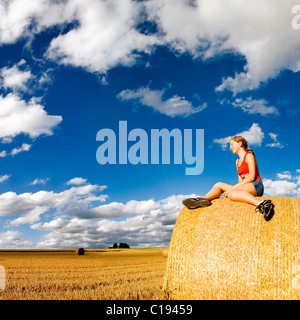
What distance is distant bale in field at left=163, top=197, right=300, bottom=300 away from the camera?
458 cm

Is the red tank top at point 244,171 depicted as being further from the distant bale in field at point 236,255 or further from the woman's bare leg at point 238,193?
the distant bale in field at point 236,255

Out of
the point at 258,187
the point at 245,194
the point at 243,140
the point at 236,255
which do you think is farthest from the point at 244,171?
the point at 236,255

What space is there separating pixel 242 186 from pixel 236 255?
130 cm

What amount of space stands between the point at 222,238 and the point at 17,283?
6.50 metres

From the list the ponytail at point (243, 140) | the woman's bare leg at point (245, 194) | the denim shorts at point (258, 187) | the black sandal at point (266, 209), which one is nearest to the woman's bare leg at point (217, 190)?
the woman's bare leg at point (245, 194)

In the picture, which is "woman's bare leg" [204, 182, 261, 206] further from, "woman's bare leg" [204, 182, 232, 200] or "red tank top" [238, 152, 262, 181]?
"red tank top" [238, 152, 262, 181]

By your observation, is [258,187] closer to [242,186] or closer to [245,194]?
[242,186]

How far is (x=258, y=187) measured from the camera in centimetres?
575

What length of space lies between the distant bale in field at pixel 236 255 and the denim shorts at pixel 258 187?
31 centimetres

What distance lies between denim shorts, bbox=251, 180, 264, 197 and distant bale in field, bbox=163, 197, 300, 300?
306mm

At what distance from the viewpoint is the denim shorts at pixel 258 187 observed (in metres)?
5.72

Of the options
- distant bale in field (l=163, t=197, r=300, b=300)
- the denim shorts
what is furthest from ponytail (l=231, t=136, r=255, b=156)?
distant bale in field (l=163, t=197, r=300, b=300)

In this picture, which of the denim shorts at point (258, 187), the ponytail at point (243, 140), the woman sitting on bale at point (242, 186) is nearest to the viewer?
the woman sitting on bale at point (242, 186)

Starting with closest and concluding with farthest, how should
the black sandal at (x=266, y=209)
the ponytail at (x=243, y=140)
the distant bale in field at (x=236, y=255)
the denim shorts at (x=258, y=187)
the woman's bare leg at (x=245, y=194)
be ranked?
the distant bale in field at (x=236, y=255)
the black sandal at (x=266, y=209)
the woman's bare leg at (x=245, y=194)
the denim shorts at (x=258, y=187)
the ponytail at (x=243, y=140)
